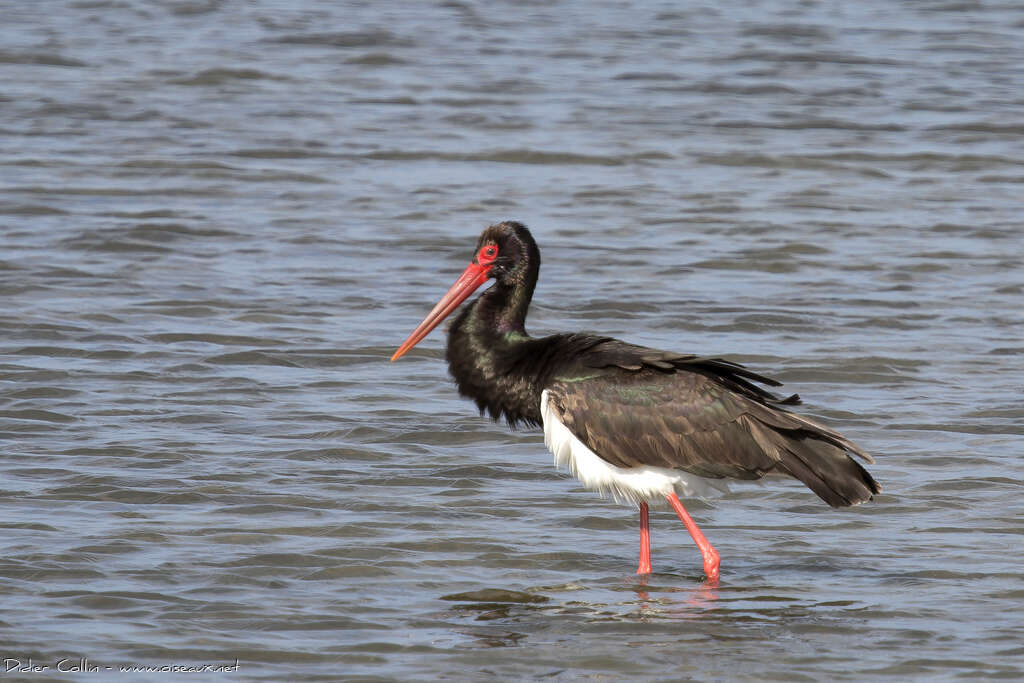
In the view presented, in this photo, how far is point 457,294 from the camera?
30.6ft

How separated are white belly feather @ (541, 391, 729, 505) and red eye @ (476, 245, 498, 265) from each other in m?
0.95

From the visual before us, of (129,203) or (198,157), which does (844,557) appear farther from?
(198,157)

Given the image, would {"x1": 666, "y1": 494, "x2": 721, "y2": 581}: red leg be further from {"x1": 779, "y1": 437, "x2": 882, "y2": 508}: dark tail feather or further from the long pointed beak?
the long pointed beak

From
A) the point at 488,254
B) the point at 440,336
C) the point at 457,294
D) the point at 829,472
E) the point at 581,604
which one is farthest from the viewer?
the point at 440,336

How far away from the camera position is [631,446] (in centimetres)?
825

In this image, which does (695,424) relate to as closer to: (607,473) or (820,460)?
(607,473)

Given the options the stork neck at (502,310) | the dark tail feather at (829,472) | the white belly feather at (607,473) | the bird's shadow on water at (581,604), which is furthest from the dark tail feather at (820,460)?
the stork neck at (502,310)

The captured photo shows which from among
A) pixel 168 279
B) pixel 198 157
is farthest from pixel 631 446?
pixel 198 157

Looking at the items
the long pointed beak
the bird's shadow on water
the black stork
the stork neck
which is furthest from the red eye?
the bird's shadow on water

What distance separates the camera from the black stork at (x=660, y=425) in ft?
26.7

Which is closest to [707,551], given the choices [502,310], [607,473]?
[607,473]

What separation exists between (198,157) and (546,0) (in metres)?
12.3

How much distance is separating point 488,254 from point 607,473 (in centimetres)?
135

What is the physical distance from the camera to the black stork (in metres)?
8.13
